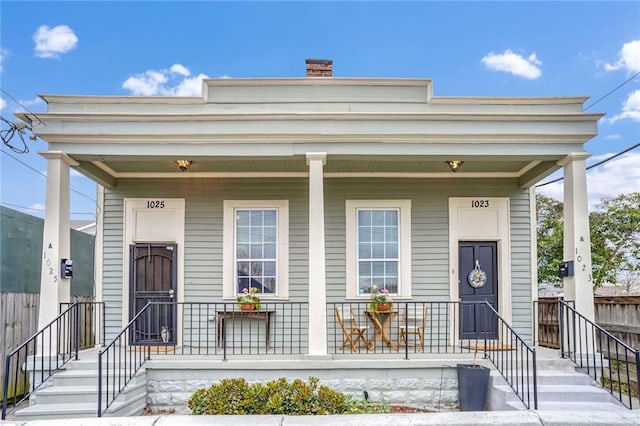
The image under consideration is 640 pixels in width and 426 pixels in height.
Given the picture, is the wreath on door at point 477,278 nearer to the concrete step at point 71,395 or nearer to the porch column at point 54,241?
the concrete step at point 71,395

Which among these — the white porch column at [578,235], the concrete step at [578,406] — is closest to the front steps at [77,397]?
the concrete step at [578,406]

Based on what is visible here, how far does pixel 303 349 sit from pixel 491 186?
4170 millimetres

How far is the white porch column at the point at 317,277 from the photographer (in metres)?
6.01

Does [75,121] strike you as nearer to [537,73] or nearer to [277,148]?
[277,148]

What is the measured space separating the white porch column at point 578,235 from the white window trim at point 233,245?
4196 millimetres

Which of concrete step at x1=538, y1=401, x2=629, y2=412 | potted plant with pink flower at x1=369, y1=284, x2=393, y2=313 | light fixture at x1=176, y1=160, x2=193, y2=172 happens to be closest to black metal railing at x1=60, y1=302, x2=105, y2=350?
light fixture at x1=176, y1=160, x2=193, y2=172

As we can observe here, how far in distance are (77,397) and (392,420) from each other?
161 inches

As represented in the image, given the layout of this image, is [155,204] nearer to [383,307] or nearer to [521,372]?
[383,307]

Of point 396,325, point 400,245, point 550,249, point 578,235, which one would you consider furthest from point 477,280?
point 550,249

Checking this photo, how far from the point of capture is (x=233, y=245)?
7.88 m

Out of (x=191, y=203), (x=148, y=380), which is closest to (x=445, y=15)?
(x=191, y=203)

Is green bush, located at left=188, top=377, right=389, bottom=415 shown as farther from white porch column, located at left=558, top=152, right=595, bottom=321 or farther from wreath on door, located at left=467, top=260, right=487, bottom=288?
wreath on door, located at left=467, top=260, right=487, bottom=288

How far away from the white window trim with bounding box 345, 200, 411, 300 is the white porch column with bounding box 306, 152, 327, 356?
5.66 ft

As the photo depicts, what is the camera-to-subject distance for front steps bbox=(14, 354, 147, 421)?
5168 mm
